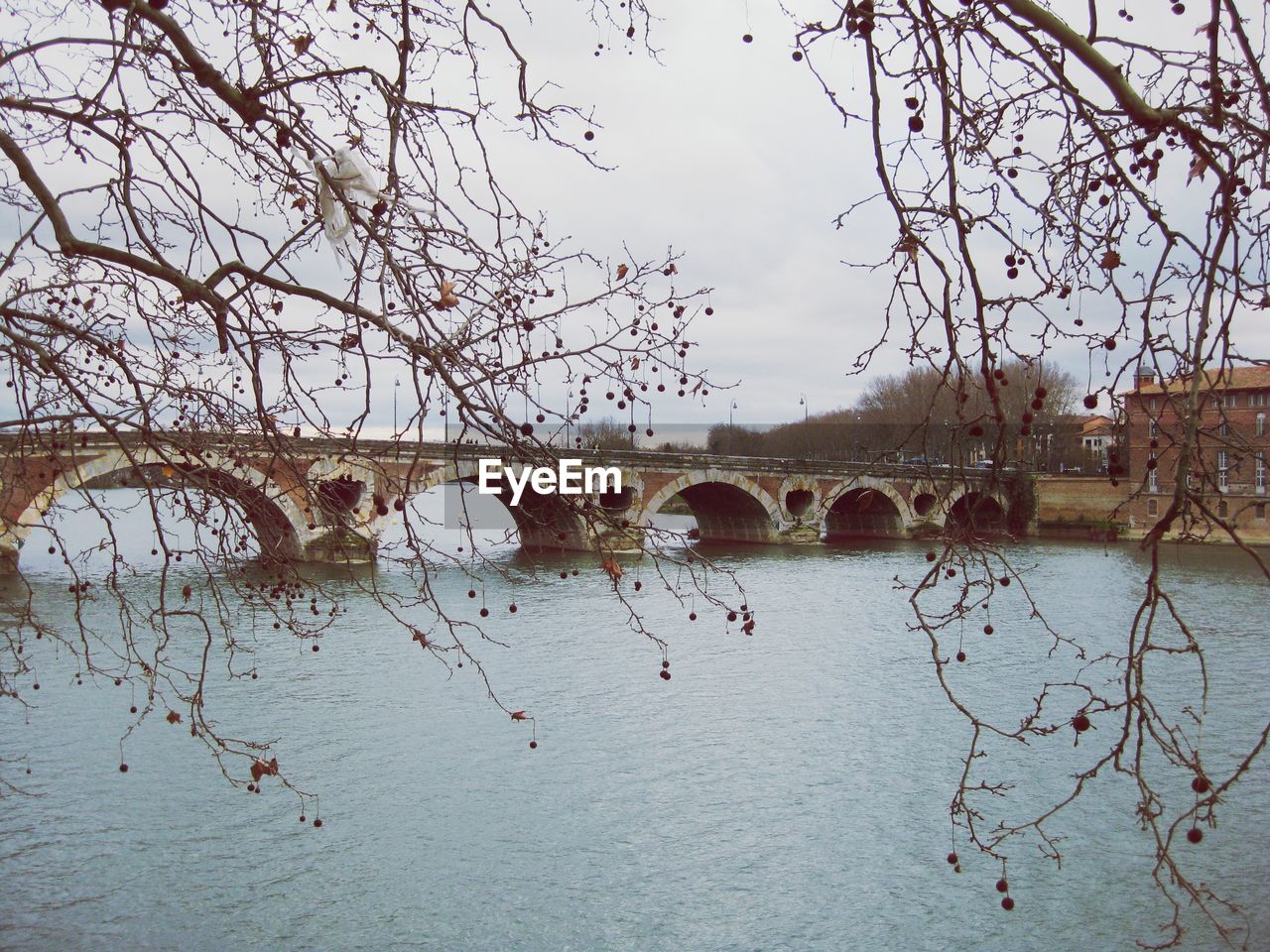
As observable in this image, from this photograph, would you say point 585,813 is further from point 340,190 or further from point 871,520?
point 871,520

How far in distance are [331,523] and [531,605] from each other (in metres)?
16.7

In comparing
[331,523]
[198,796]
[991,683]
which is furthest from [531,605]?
[331,523]

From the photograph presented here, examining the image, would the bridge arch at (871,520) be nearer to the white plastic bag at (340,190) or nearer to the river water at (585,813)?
the river water at (585,813)

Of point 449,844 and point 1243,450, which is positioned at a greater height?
point 1243,450

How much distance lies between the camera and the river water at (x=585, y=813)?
7934mm

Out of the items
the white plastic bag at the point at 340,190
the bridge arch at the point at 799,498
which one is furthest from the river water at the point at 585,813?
the bridge arch at the point at 799,498

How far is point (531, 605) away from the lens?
792 inches

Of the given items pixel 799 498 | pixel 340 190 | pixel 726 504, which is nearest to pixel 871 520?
pixel 799 498

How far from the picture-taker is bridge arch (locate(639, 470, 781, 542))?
32156 mm

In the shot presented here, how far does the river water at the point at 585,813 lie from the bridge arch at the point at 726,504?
16.0 meters

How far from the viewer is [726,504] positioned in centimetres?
3638

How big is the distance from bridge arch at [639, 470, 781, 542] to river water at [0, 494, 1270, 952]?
1601cm

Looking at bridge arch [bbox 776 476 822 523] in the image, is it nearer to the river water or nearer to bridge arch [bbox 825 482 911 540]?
bridge arch [bbox 825 482 911 540]

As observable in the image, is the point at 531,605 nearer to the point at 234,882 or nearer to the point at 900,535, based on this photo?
the point at 234,882
